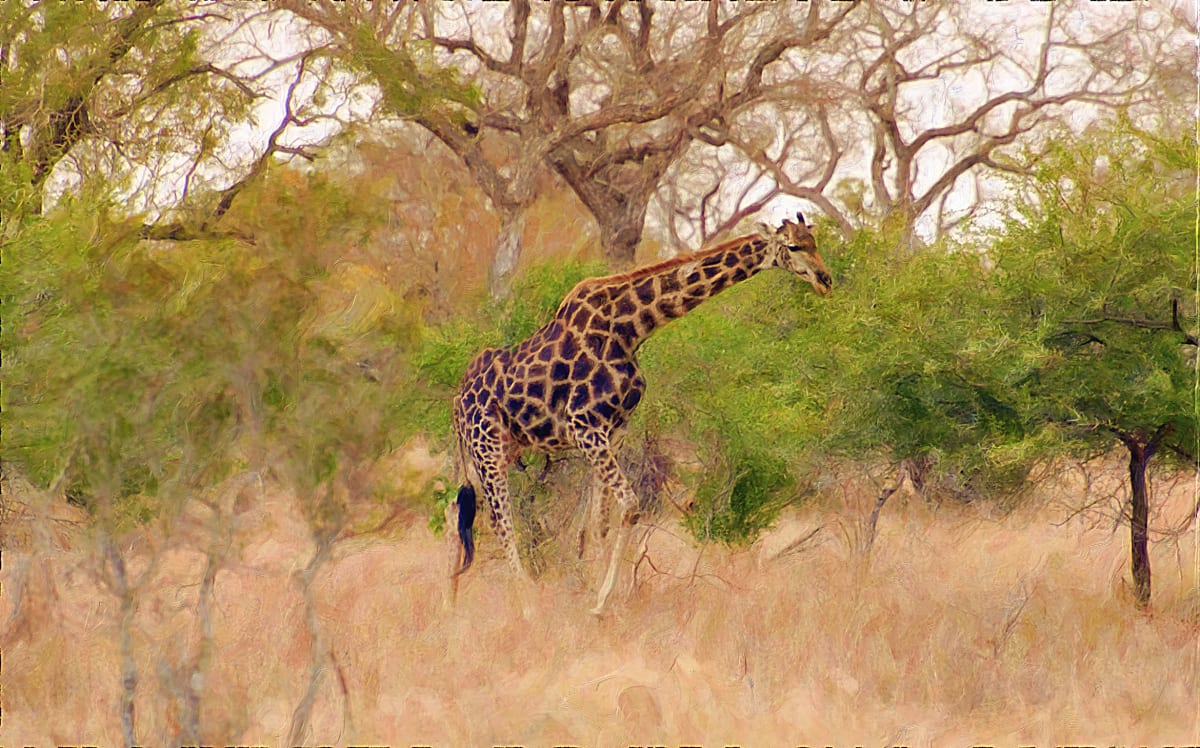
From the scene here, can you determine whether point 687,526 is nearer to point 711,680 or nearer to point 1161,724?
point 711,680

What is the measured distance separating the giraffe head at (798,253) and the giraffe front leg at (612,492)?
1777 mm

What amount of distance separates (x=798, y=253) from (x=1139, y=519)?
9.79ft

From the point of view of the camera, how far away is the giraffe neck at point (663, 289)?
935 cm

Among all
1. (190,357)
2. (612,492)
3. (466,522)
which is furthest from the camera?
(466,522)

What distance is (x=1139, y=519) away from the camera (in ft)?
30.3

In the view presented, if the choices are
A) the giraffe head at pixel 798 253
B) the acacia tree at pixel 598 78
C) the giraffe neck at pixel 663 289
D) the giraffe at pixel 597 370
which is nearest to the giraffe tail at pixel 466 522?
the giraffe at pixel 597 370

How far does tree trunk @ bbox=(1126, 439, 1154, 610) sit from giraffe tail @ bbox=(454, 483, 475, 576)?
15.6 ft

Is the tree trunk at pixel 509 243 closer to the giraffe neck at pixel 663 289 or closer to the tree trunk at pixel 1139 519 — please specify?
the giraffe neck at pixel 663 289

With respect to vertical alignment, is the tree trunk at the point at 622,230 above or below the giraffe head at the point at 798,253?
above

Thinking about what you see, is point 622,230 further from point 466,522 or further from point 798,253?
point 798,253

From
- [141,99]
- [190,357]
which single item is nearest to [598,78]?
[141,99]

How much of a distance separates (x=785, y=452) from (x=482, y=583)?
8.91 ft

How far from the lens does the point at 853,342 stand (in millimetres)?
8984

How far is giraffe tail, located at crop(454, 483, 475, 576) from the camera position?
10148 millimetres
